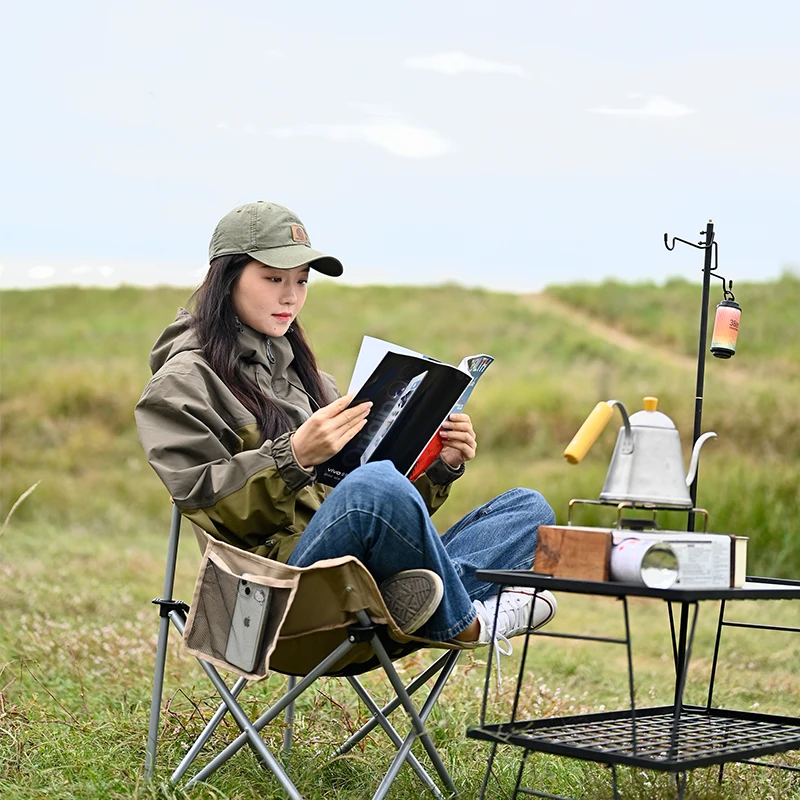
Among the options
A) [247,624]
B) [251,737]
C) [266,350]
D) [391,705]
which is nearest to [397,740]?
[391,705]

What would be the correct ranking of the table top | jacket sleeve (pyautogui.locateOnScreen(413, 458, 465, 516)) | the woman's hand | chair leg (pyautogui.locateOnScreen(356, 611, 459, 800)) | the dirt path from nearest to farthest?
1. the table top
2. chair leg (pyautogui.locateOnScreen(356, 611, 459, 800))
3. the woman's hand
4. jacket sleeve (pyautogui.locateOnScreen(413, 458, 465, 516))
5. the dirt path

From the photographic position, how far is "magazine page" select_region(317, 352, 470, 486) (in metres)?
2.49

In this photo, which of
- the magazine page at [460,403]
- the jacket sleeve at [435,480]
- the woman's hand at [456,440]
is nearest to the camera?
the magazine page at [460,403]

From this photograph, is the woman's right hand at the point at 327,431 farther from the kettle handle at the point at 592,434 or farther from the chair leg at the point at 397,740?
Answer: the chair leg at the point at 397,740

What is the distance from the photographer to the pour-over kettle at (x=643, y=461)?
7.25 ft

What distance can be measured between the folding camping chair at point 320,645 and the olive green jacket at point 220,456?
99 mm

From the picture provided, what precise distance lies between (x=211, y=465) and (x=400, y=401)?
432 mm

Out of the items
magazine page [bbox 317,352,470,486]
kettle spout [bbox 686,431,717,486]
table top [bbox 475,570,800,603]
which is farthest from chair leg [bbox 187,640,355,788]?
kettle spout [bbox 686,431,717,486]

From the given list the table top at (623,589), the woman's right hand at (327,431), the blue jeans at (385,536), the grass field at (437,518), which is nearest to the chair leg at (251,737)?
the grass field at (437,518)

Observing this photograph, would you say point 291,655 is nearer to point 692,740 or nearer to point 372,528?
point 372,528

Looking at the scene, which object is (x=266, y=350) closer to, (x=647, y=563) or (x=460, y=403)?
(x=460, y=403)

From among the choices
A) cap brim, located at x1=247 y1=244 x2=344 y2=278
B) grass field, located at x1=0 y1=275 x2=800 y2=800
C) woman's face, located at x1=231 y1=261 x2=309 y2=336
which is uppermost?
cap brim, located at x1=247 y1=244 x2=344 y2=278

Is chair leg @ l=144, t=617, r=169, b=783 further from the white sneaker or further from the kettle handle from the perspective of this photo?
the kettle handle

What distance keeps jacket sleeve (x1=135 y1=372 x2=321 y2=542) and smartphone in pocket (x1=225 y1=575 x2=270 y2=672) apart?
160 mm
